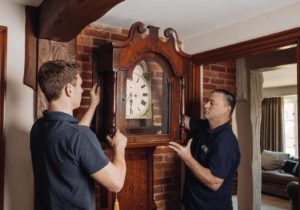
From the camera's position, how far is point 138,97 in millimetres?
1989

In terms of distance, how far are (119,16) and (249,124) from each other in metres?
2.20

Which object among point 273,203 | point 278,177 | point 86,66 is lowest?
point 273,203

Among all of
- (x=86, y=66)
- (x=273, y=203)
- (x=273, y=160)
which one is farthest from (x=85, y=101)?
(x=273, y=160)

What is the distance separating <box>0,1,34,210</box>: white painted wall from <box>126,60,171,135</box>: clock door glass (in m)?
0.63

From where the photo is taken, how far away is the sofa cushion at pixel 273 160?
20.7 ft

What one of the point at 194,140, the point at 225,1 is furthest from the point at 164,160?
the point at 225,1

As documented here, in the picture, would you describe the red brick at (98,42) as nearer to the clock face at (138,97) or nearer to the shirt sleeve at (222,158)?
the clock face at (138,97)

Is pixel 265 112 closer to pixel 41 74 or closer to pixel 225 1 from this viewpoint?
pixel 225 1

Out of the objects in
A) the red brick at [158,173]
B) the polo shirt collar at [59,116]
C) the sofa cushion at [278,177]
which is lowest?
the sofa cushion at [278,177]

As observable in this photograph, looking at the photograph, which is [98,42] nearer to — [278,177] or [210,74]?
[210,74]

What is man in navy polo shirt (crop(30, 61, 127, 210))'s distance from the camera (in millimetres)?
1247

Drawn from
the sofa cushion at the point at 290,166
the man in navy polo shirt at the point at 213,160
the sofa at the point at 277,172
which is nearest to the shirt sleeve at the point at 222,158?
the man in navy polo shirt at the point at 213,160

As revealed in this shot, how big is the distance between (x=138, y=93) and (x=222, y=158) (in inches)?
26.9

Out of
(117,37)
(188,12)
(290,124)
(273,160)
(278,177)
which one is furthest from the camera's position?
(290,124)
